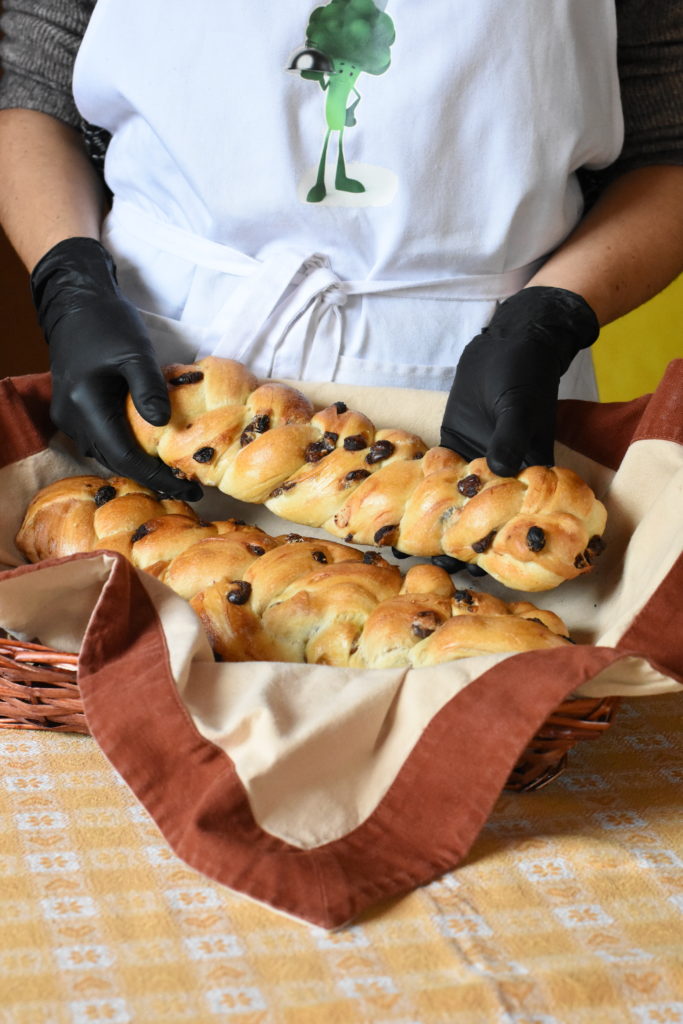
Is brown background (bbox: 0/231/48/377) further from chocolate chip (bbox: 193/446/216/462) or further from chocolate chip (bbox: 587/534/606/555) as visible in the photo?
chocolate chip (bbox: 587/534/606/555)

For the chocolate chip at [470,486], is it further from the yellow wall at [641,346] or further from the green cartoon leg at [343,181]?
the yellow wall at [641,346]

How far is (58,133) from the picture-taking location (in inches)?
54.4

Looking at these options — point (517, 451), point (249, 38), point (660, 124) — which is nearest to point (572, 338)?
point (517, 451)

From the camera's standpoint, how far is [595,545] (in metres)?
0.96

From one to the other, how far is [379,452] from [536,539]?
20cm

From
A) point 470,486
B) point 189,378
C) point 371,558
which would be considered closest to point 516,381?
point 470,486

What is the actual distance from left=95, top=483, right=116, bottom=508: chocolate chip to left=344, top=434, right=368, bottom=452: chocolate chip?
25 centimetres

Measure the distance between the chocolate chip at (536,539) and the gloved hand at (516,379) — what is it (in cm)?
8

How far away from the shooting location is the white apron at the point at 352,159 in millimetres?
1122

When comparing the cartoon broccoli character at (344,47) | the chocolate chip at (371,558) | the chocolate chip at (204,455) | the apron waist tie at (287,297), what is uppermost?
the cartoon broccoli character at (344,47)

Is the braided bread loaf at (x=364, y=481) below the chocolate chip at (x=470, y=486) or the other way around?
below

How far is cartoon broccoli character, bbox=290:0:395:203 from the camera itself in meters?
1.11

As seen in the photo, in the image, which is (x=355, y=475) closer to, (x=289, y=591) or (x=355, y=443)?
(x=355, y=443)

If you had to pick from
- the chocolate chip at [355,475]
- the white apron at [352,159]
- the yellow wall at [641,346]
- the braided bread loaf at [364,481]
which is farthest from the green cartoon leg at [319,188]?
the yellow wall at [641,346]
